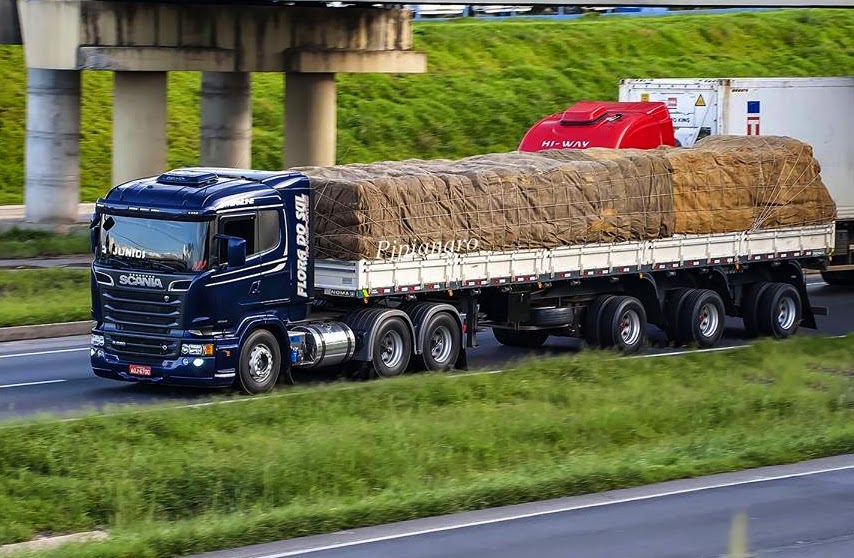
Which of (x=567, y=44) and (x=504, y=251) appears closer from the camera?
(x=504, y=251)

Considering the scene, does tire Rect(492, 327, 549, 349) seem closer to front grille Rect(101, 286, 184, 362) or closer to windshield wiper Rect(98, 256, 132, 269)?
front grille Rect(101, 286, 184, 362)

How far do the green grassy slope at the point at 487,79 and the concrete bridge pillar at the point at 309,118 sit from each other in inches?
221

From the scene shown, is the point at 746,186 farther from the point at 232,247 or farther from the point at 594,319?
the point at 232,247

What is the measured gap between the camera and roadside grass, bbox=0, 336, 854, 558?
13.5 m

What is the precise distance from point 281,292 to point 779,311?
31.1 ft

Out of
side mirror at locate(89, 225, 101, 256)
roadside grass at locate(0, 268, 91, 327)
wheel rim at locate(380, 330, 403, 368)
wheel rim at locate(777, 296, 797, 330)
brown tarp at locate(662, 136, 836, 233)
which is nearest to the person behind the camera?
side mirror at locate(89, 225, 101, 256)

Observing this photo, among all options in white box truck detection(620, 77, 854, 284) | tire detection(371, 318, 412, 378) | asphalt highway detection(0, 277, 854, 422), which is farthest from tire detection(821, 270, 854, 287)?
tire detection(371, 318, 412, 378)

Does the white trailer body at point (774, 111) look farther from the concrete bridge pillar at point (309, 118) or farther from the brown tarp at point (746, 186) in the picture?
the concrete bridge pillar at point (309, 118)

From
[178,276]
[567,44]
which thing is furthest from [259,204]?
[567,44]

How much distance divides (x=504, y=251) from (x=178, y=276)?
5.05 m

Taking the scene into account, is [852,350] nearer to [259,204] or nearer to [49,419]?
[259,204]

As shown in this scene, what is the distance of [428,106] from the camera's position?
52.0m

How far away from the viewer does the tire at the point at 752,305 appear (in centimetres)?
2544

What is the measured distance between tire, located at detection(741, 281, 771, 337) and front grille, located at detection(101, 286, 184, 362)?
10.6 meters
